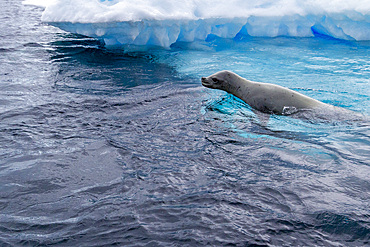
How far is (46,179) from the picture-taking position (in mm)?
3605

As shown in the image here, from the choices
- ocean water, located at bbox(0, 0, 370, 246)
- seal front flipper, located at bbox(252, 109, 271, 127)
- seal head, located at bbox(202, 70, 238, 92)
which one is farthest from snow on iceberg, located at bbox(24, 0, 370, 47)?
seal front flipper, located at bbox(252, 109, 271, 127)

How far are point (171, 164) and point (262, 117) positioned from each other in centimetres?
205

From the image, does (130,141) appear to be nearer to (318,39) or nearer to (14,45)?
(14,45)

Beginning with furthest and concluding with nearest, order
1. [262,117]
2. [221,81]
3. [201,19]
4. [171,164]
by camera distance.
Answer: [201,19] < [221,81] < [262,117] < [171,164]

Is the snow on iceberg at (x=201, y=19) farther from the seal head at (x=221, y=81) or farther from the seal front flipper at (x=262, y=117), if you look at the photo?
the seal front flipper at (x=262, y=117)

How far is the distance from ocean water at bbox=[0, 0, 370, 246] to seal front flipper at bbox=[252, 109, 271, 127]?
0.07 metres

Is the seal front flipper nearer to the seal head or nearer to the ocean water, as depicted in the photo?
the ocean water

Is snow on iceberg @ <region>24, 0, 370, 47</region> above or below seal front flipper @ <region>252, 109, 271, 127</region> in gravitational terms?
above

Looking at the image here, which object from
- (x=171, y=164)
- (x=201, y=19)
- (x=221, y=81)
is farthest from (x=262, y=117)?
(x=201, y=19)

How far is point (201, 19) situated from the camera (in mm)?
10281

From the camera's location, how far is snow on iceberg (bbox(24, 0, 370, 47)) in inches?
362

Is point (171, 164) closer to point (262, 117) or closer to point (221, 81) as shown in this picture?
point (262, 117)

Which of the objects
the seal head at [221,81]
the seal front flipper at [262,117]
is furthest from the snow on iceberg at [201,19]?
the seal front flipper at [262,117]

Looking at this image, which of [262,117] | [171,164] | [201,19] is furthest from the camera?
[201,19]
